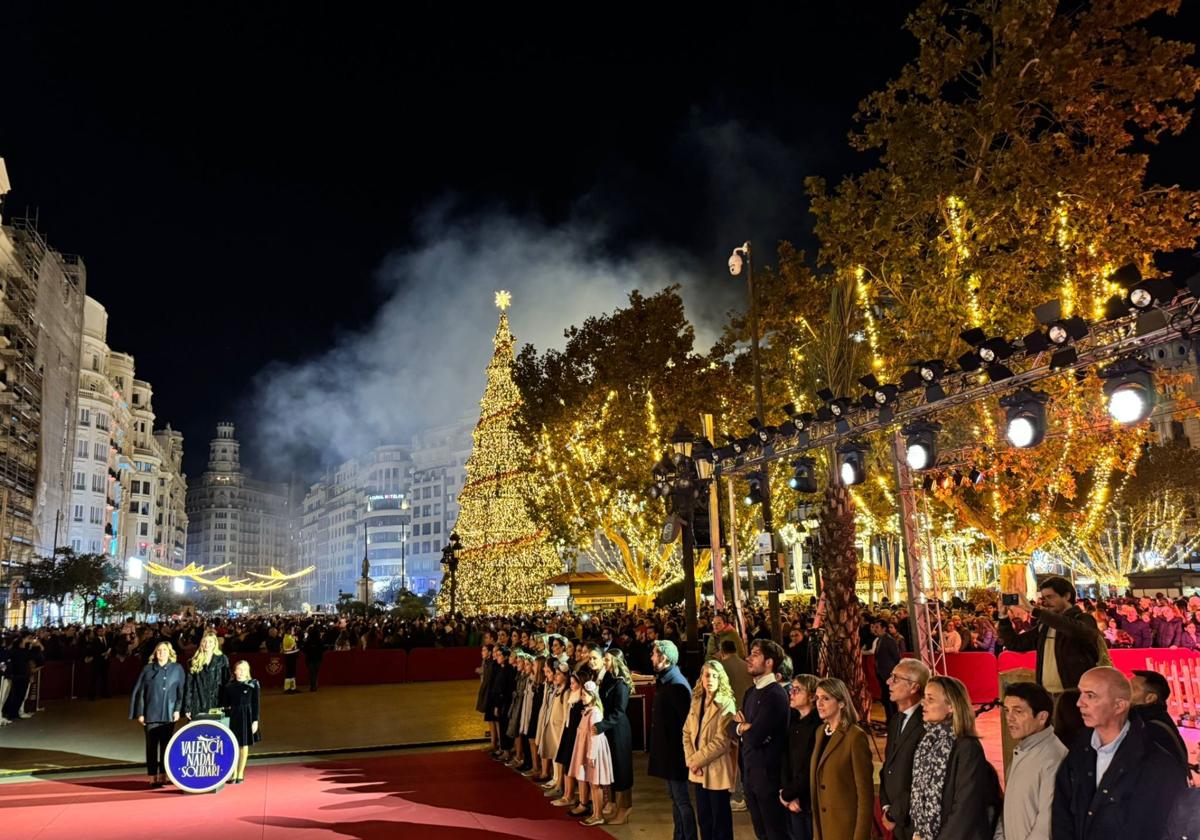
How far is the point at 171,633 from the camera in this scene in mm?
26047

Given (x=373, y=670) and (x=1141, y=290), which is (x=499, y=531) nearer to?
(x=373, y=670)

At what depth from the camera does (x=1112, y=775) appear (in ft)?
12.3

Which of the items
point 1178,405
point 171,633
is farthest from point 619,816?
point 171,633

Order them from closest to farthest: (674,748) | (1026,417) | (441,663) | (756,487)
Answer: (674,748) → (1026,417) → (756,487) → (441,663)

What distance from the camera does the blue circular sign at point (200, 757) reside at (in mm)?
10484

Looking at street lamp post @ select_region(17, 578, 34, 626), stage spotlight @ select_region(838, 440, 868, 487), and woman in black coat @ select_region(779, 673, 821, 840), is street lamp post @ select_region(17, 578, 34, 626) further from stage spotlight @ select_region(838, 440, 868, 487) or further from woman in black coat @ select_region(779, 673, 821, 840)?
woman in black coat @ select_region(779, 673, 821, 840)

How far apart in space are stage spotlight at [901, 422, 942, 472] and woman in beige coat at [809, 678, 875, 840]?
565 centimetres

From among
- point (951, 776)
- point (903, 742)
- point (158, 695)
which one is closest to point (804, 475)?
point (903, 742)

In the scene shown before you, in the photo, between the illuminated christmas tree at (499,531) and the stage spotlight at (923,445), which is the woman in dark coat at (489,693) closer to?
the stage spotlight at (923,445)

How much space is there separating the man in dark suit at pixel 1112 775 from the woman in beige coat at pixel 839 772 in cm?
133

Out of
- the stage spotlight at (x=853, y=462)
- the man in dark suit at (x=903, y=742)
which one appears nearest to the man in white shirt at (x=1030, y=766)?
the man in dark suit at (x=903, y=742)

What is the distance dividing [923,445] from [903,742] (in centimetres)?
608

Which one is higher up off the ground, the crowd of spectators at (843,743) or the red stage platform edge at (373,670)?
the crowd of spectators at (843,743)

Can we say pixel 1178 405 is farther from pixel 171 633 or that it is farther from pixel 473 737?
pixel 171 633
